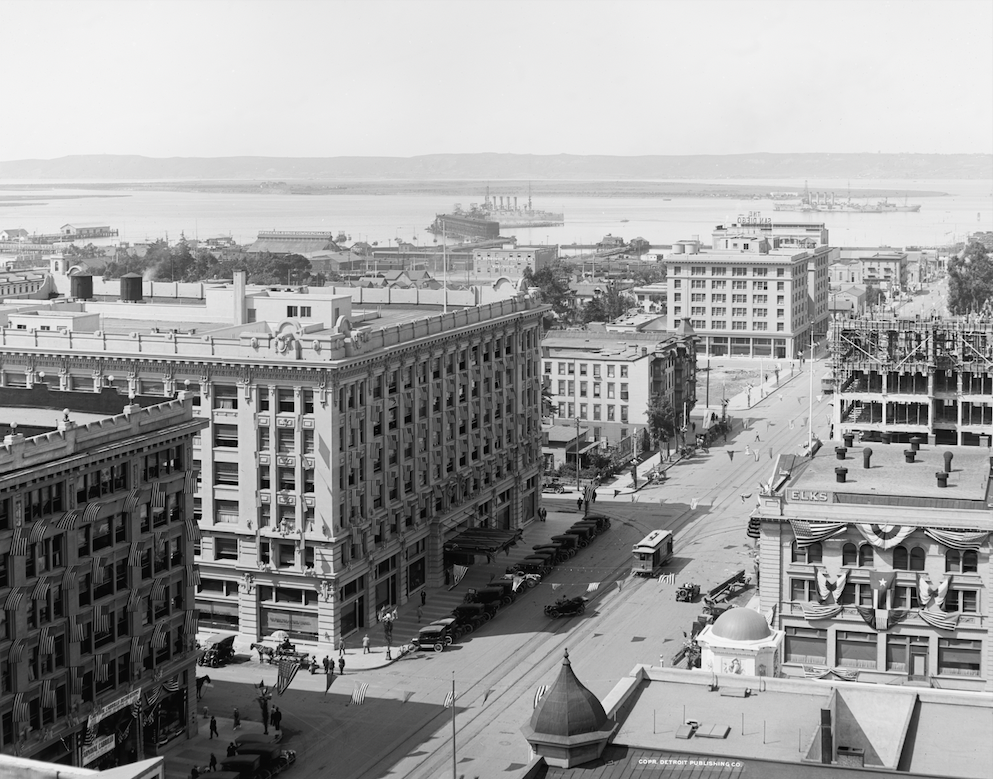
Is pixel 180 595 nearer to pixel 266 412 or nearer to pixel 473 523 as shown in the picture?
pixel 266 412

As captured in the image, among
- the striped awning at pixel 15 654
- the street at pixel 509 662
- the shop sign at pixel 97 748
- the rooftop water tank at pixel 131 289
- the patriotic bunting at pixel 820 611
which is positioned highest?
the rooftop water tank at pixel 131 289

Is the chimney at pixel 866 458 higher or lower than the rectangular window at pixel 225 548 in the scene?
higher

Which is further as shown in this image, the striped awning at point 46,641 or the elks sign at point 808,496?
the elks sign at point 808,496

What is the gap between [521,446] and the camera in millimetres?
116375

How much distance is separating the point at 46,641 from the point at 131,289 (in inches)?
2288

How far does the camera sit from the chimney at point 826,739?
170ft

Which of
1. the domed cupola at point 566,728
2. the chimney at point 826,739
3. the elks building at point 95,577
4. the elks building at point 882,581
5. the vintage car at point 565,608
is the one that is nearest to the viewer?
the domed cupola at point 566,728

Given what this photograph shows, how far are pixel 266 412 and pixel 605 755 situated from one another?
45.3 meters

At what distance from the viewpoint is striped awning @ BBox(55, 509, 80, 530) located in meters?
67.5

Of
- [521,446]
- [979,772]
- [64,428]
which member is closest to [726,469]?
[521,446]

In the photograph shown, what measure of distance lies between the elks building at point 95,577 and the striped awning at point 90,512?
0.04m

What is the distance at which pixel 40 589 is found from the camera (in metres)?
66.3

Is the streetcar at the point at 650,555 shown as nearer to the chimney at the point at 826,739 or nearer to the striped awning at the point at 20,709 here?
the striped awning at the point at 20,709

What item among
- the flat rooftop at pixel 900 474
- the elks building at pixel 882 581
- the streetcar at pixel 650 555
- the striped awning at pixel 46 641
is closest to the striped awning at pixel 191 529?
the striped awning at pixel 46 641
